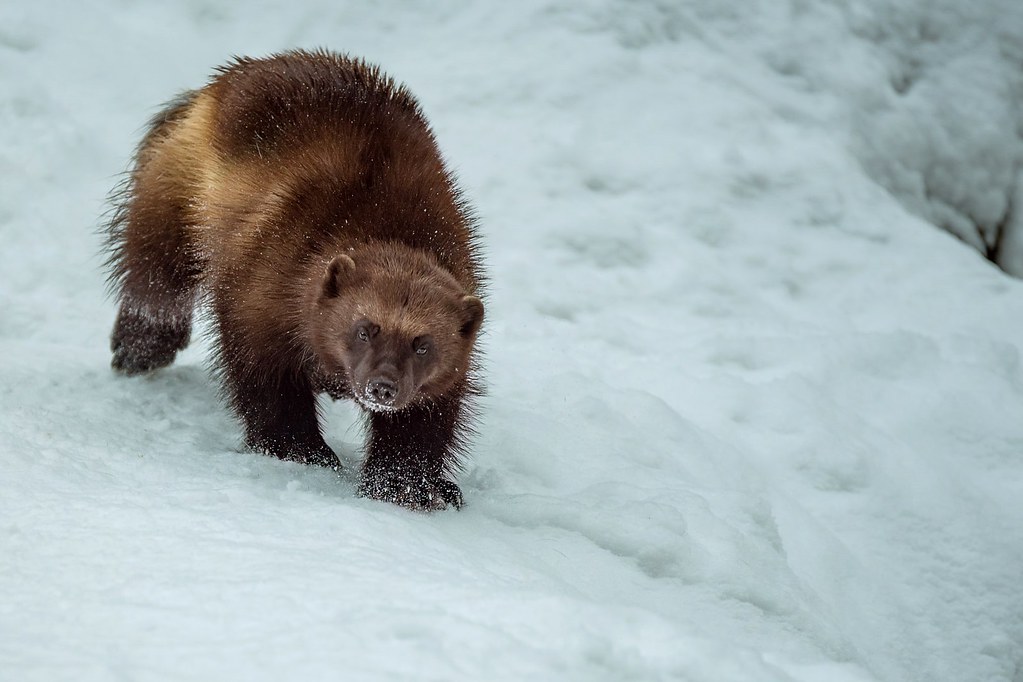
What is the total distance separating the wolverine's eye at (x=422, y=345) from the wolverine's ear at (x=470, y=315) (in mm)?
155

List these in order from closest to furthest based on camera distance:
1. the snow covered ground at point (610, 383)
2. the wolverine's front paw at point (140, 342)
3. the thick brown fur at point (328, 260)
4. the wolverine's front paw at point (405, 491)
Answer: the snow covered ground at point (610, 383) → the thick brown fur at point (328, 260) → the wolverine's front paw at point (405, 491) → the wolverine's front paw at point (140, 342)

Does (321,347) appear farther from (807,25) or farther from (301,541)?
(807,25)

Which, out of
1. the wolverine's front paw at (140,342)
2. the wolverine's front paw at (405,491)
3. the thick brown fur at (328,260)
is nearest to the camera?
the thick brown fur at (328,260)

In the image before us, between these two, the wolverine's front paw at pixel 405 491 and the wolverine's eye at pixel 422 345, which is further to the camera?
the wolverine's front paw at pixel 405 491

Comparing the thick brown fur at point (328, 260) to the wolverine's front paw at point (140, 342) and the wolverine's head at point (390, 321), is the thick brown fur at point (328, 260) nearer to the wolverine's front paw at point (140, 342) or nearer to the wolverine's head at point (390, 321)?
the wolverine's head at point (390, 321)

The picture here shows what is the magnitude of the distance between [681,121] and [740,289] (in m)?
1.32

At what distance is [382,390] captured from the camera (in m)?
2.89

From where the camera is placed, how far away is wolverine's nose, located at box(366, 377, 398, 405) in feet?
9.48

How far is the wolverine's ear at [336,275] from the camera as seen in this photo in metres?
3.08

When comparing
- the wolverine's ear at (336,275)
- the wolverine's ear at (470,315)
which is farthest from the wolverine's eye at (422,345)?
the wolverine's ear at (336,275)

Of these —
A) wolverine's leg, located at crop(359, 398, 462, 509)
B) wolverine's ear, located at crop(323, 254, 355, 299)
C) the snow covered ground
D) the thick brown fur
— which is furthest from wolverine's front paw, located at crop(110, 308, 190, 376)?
wolverine's ear, located at crop(323, 254, 355, 299)

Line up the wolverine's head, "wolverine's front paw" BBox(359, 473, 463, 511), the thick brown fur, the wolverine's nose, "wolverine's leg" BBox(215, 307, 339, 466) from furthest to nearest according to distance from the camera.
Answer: "wolverine's leg" BBox(215, 307, 339, 466) → "wolverine's front paw" BBox(359, 473, 463, 511) → the thick brown fur → the wolverine's head → the wolverine's nose

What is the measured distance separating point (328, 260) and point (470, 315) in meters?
0.44

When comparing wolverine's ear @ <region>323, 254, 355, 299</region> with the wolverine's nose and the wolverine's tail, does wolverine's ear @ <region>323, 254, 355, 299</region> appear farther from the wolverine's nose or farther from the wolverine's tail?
the wolverine's tail
